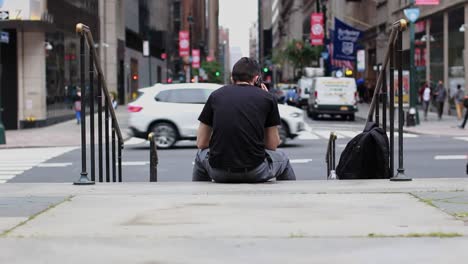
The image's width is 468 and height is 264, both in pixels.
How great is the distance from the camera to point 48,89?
34.3 meters

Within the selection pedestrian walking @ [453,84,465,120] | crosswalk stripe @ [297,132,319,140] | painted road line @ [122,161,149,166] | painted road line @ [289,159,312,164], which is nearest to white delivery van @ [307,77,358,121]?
pedestrian walking @ [453,84,465,120]

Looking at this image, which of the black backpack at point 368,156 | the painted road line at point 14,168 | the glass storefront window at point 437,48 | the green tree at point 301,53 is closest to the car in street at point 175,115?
the painted road line at point 14,168

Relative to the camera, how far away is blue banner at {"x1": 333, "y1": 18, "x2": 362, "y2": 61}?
46.0 m

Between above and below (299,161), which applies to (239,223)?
above

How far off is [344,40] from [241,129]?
39.5 meters

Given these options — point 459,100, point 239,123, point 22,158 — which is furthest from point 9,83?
point 239,123

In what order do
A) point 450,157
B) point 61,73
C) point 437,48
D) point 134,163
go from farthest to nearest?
point 437,48 → point 61,73 → point 134,163 → point 450,157

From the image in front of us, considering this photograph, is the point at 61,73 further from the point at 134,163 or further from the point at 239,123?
the point at 239,123

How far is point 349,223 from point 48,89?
29.8 metres

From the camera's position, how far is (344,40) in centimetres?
4634

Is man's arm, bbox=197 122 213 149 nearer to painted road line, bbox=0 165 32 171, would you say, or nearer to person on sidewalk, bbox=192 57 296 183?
person on sidewalk, bbox=192 57 296 183

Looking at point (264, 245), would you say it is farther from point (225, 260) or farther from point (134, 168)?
point (134, 168)

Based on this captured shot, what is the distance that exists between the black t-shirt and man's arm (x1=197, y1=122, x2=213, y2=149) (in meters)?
0.21

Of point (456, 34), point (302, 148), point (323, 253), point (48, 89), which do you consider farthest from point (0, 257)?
point (456, 34)
